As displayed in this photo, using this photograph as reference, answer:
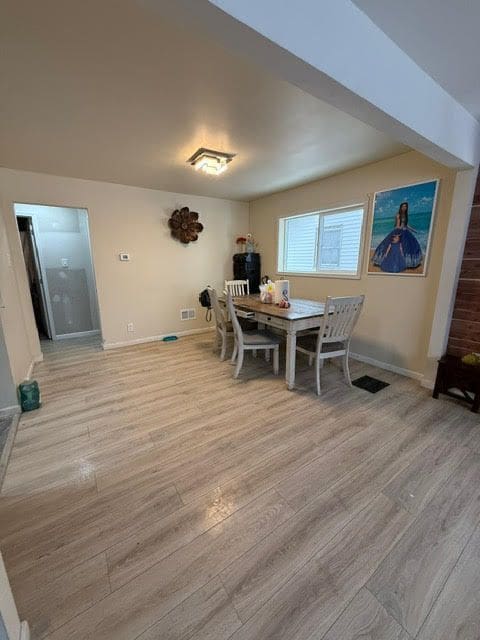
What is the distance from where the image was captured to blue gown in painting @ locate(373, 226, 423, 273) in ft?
8.95

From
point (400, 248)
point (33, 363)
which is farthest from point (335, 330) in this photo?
point (33, 363)

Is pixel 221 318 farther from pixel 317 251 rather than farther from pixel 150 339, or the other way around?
pixel 317 251

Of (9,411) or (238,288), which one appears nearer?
(9,411)

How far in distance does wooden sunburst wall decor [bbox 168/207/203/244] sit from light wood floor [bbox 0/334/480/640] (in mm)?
2782

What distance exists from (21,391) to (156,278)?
2.39 m

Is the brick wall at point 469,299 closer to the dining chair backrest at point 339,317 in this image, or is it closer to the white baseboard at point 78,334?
the dining chair backrest at point 339,317

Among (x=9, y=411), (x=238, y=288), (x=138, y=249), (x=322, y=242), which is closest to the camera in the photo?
(x=9, y=411)

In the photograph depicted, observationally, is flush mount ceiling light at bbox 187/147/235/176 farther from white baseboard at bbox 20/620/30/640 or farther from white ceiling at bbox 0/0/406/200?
white baseboard at bbox 20/620/30/640

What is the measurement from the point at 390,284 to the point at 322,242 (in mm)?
1183

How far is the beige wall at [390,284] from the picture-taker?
2.58 metres

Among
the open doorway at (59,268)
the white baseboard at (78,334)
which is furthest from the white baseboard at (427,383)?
the white baseboard at (78,334)

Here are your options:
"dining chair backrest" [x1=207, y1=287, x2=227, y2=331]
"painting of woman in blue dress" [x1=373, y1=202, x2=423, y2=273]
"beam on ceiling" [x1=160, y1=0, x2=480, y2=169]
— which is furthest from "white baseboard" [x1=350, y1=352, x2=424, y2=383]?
"beam on ceiling" [x1=160, y1=0, x2=480, y2=169]

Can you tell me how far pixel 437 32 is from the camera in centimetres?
126

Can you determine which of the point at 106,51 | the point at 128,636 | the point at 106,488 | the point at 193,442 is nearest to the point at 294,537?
the point at 128,636
